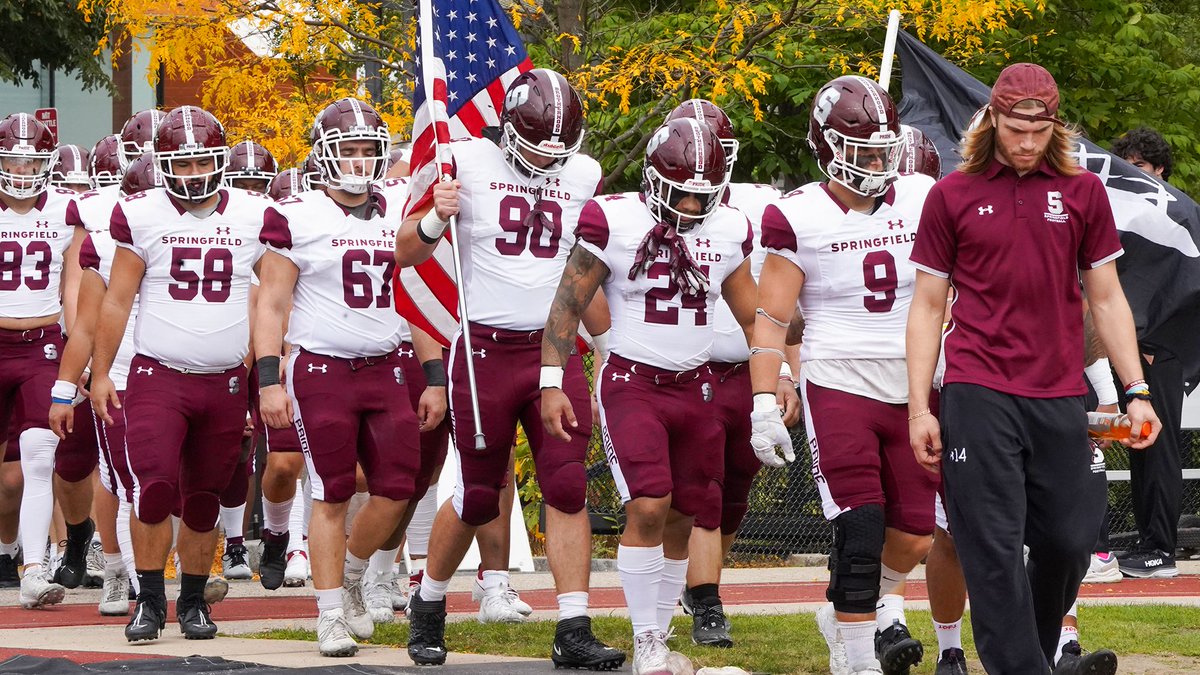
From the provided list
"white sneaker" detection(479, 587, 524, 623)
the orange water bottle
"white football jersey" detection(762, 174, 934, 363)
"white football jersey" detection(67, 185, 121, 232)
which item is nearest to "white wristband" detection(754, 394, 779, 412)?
"white football jersey" detection(762, 174, 934, 363)

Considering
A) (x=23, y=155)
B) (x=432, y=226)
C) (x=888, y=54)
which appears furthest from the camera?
(x=23, y=155)

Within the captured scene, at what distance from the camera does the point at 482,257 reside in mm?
8008

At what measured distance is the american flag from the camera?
847 centimetres

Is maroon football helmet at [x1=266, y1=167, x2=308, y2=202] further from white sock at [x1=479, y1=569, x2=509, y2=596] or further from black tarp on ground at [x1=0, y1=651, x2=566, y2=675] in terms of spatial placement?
black tarp on ground at [x1=0, y1=651, x2=566, y2=675]

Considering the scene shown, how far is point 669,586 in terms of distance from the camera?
7.71 m

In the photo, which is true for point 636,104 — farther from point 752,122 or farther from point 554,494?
point 554,494

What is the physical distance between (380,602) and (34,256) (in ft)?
9.82

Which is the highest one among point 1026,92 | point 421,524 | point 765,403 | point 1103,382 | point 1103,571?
point 1026,92

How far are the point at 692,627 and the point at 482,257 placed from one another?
207 cm

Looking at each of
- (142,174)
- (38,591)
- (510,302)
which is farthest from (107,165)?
(510,302)

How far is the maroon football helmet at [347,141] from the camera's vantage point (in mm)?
8367

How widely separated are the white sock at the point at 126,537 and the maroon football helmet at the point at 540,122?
2.69m

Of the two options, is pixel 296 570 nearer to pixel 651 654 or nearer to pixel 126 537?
pixel 126 537

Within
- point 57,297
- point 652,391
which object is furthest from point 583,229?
point 57,297
